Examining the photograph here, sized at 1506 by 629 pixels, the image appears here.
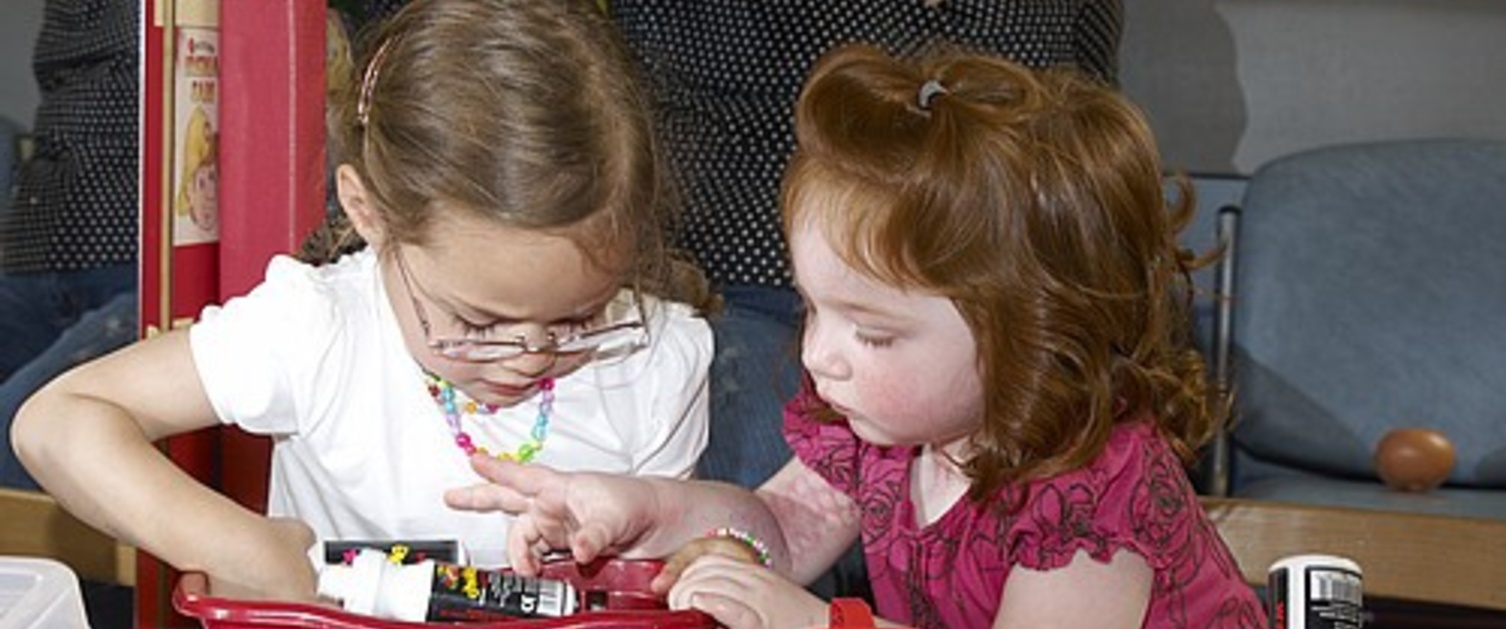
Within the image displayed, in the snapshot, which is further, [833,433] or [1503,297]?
[1503,297]

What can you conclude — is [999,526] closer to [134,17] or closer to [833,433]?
[833,433]

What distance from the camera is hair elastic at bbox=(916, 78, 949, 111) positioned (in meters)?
1.04

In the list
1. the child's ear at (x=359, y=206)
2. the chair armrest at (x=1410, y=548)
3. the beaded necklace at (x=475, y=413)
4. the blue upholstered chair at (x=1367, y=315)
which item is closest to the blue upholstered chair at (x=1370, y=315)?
the blue upholstered chair at (x=1367, y=315)

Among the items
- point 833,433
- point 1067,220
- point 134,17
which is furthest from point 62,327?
point 1067,220

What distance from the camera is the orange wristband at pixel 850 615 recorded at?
97cm

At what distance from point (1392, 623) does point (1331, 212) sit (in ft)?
1.11

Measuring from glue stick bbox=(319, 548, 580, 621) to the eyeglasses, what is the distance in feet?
0.36

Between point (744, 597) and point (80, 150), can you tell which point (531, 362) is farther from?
point (80, 150)

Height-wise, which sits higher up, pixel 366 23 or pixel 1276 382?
pixel 366 23

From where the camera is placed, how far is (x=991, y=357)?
1.03m

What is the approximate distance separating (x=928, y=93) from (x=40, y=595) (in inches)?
17.2

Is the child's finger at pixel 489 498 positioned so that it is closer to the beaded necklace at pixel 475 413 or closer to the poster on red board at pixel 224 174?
the beaded necklace at pixel 475 413

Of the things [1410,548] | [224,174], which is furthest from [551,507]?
[1410,548]

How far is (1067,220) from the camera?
102 cm
